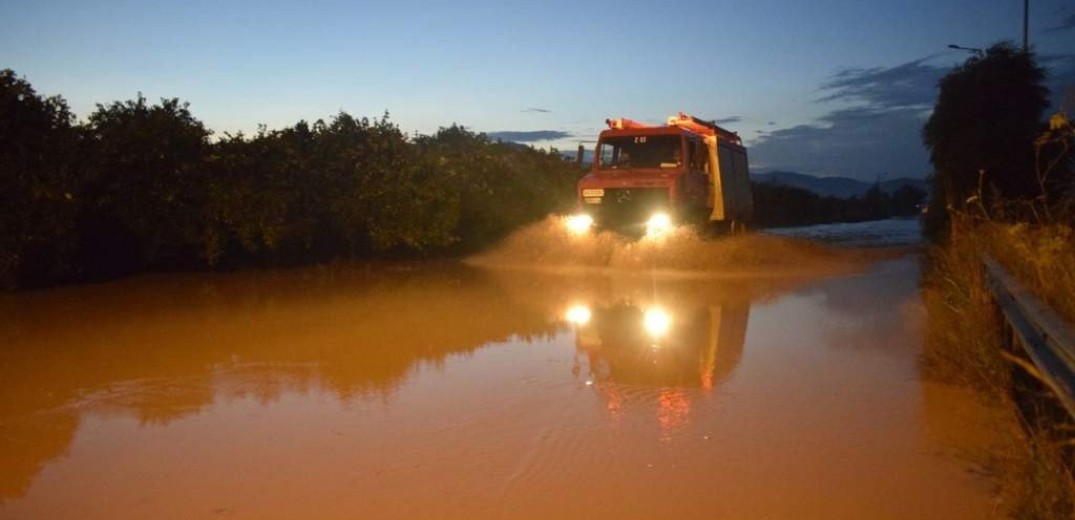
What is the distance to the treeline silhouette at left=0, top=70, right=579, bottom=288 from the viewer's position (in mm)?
16656

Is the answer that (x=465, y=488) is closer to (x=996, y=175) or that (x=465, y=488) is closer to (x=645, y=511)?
(x=645, y=511)

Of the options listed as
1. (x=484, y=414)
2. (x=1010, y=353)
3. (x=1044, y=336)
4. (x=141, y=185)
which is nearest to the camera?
(x=1044, y=336)

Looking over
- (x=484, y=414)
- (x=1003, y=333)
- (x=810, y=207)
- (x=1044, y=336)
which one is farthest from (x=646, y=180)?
(x=810, y=207)

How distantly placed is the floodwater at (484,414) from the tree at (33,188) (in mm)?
2769

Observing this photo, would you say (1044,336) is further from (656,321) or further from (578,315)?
(578,315)

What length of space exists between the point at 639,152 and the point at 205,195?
9.54 m

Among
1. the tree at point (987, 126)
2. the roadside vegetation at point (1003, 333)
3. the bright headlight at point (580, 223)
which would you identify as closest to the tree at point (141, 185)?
the bright headlight at point (580, 223)

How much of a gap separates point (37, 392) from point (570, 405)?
5.03 meters

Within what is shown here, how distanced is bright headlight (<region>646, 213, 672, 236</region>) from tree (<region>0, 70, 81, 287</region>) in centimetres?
1133

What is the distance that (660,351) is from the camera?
9.94 meters

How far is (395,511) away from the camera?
5203 millimetres

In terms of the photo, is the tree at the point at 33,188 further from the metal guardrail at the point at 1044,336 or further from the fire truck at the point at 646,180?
the metal guardrail at the point at 1044,336

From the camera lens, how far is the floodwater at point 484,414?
543 centimetres

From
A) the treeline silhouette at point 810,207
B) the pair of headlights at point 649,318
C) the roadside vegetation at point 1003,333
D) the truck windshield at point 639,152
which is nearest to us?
the roadside vegetation at point 1003,333
